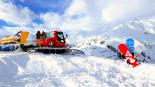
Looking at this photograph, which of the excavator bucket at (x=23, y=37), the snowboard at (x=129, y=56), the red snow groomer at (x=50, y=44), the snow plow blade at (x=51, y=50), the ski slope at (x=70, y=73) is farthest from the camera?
the excavator bucket at (x=23, y=37)

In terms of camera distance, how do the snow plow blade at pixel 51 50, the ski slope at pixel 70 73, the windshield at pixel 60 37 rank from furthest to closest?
the windshield at pixel 60 37, the snow plow blade at pixel 51 50, the ski slope at pixel 70 73

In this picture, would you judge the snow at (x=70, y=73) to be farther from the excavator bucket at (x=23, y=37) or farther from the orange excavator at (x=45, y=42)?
the excavator bucket at (x=23, y=37)

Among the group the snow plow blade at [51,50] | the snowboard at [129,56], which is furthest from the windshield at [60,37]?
the snowboard at [129,56]

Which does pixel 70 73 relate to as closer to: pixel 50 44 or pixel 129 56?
pixel 129 56

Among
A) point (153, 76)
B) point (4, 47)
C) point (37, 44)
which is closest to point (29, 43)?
point (37, 44)

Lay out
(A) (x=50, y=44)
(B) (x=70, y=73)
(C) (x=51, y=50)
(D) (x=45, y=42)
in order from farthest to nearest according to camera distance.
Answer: (D) (x=45, y=42) < (A) (x=50, y=44) < (C) (x=51, y=50) < (B) (x=70, y=73)

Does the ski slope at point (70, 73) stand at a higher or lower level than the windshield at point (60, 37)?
lower

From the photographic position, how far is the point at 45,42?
34.2 m

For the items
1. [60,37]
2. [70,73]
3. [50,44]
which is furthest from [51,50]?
[70,73]

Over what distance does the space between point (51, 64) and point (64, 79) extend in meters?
4.04

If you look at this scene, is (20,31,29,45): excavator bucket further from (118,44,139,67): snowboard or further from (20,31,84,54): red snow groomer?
(118,44,139,67): snowboard

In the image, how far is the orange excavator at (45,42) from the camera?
33531mm

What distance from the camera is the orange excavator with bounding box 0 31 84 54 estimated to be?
3353 centimetres

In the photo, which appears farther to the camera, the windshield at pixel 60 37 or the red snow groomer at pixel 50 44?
the windshield at pixel 60 37
